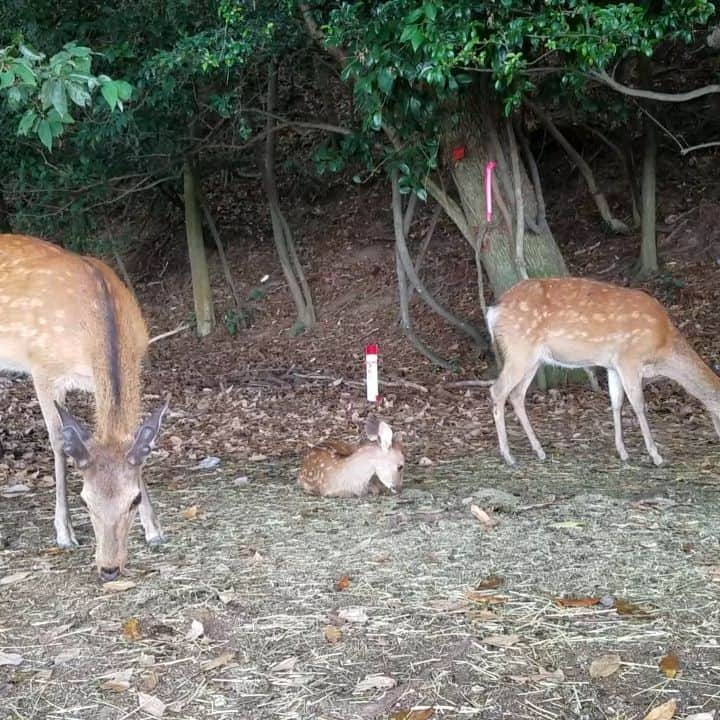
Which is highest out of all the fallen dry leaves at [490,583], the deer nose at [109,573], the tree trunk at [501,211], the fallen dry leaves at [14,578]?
the tree trunk at [501,211]

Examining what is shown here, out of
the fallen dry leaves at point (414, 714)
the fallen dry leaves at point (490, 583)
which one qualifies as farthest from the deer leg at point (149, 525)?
the fallen dry leaves at point (414, 714)

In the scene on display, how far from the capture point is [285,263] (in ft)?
43.9

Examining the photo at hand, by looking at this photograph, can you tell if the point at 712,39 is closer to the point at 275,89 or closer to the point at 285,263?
the point at 275,89

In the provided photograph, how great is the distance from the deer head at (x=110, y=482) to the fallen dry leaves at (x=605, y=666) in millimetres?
2135

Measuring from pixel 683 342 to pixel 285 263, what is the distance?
666 cm

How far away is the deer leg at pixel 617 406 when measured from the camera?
7219mm

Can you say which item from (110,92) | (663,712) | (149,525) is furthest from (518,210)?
(663,712)

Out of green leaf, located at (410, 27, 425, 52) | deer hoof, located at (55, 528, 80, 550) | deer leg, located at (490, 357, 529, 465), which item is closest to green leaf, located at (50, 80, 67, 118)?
deer hoof, located at (55, 528, 80, 550)

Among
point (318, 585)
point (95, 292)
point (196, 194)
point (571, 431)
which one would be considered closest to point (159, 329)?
point (196, 194)

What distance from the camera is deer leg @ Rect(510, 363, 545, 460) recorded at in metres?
7.31

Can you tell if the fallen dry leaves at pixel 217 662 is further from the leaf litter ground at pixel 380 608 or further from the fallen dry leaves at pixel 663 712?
the fallen dry leaves at pixel 663 712

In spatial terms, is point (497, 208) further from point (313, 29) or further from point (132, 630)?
point (132, 630)

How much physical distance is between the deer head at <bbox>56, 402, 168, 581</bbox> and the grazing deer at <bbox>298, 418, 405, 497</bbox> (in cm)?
158

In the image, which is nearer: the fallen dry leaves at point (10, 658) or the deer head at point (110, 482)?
the fallen dry leaves at point (10, 658)
